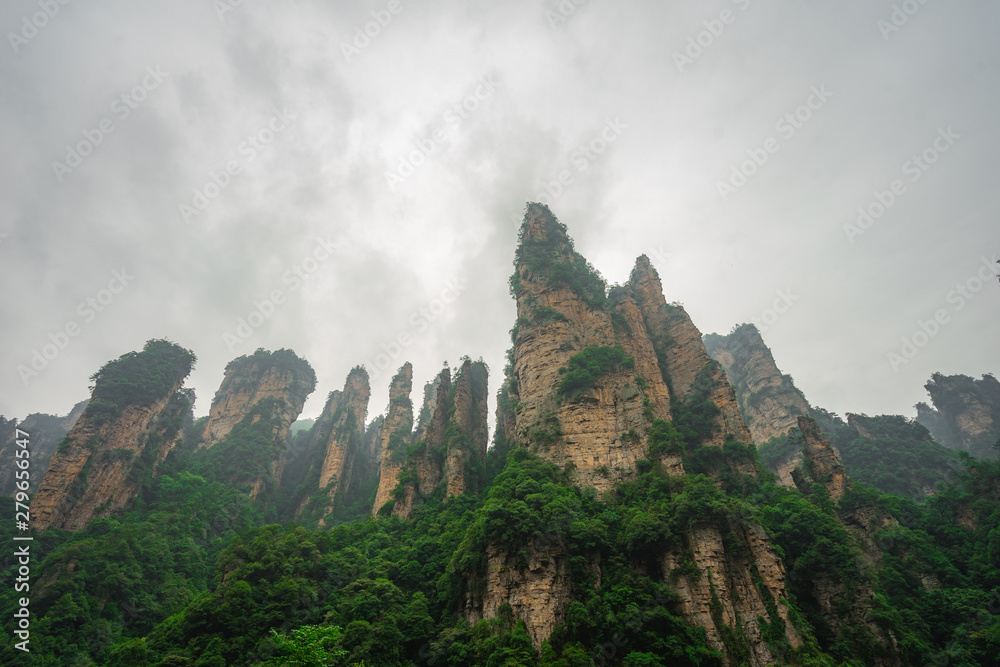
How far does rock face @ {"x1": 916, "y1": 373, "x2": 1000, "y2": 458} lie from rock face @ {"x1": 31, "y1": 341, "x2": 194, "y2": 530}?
314 ft

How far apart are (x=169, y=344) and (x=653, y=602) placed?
177 ft

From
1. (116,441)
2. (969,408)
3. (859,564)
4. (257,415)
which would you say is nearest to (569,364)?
(859,564)

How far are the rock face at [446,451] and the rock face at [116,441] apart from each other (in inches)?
900

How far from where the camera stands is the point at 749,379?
221 ft

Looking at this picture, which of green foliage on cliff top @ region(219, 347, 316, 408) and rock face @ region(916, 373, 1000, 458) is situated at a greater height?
green foliage on cliff top @ region(219, 347, 316, 408)

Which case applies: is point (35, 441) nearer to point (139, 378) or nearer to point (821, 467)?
point (139, 378)

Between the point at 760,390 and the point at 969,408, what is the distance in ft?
89.5

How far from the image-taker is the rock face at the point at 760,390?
200ft

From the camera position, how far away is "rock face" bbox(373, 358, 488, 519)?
41094mm

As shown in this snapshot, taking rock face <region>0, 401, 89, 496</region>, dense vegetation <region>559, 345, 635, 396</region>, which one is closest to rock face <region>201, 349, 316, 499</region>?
rock face <region>0, 401, 89, 496</region>

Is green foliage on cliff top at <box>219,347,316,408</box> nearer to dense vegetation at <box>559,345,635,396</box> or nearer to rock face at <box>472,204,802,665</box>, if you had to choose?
rock face at <box>472,204,802,665</box>

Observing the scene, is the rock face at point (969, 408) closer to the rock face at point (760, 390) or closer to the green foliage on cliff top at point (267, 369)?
the rock face at point (760, 390)

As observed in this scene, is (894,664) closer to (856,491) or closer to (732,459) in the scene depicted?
(856,491)

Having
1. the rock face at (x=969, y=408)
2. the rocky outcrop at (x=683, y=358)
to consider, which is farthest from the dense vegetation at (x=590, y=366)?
the rock face at (x=969, y=408)
